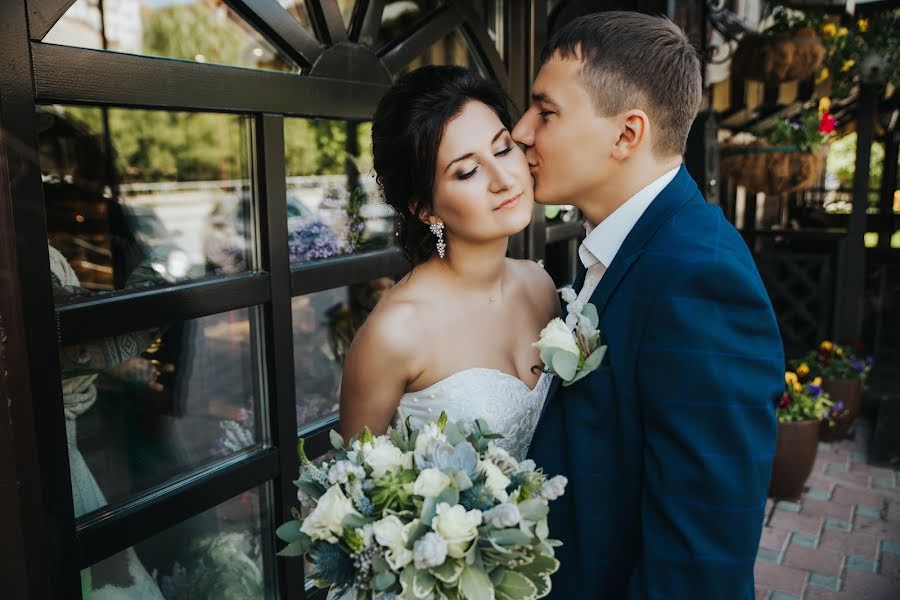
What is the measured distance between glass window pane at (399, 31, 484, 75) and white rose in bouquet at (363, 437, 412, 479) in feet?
7.52

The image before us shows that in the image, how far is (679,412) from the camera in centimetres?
136

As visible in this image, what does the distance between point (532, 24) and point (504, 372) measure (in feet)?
7.30

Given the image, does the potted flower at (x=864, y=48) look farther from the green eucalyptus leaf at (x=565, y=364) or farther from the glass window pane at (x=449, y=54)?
the green eucalyptus leaf at (x=565, y=364)

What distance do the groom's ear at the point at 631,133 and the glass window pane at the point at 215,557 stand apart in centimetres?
166

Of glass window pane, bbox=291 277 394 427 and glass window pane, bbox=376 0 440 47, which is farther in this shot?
glass window pane, bbox=376 0 440 47

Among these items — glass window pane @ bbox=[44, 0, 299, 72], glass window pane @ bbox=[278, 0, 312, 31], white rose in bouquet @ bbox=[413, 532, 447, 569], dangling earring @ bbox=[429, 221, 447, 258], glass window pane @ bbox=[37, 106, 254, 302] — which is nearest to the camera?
white rose in bouquet @ bbox=[413, 532, 447, 569]

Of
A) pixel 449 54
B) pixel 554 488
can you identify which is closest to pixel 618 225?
pixel 554 488

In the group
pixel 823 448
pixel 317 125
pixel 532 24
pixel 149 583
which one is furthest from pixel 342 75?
pixel 823 448

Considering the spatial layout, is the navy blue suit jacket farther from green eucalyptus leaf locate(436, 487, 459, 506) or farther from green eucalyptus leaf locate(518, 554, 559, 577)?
green eucalyptus leaf locate(436, 487, 459, 506)

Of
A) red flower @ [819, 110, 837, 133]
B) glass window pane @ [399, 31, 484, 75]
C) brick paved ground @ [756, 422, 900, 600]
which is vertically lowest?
brick paved ground @ [756, 422, 900, 600]

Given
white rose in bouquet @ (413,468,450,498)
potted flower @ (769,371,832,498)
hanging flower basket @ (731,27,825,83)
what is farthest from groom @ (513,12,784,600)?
hanging flower basket @ (731,27,825,83)

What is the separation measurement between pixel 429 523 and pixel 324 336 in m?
2.31

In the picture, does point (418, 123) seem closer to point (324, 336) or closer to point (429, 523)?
point (429, 523)

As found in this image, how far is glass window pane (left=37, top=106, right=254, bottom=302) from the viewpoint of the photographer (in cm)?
241
